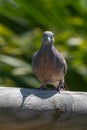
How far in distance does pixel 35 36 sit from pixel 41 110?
2.95 m

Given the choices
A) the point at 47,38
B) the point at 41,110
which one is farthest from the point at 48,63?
the point at 41,110

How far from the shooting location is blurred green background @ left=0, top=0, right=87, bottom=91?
476 cm

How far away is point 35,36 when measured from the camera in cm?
512

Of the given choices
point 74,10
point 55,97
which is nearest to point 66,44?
point 74,10

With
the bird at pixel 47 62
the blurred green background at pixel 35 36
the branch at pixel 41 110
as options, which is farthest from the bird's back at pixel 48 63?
the blurred green background at pixel 35 36

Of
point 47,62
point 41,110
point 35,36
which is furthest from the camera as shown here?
point 35,36

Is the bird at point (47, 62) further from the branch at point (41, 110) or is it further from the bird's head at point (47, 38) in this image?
the branch at point (41, 110)

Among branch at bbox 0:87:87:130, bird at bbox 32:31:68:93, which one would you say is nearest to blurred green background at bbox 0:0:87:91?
bird at bbox 32:31:68:93

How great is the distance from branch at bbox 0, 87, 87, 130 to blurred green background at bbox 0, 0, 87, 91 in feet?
7.61

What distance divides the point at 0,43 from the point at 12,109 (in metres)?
2.88

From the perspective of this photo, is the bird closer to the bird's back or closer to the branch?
the bird's back

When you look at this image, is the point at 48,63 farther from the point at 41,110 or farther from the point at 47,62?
the point at 41,110

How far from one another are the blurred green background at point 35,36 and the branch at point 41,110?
2.32 m

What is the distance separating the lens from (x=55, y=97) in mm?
2326
